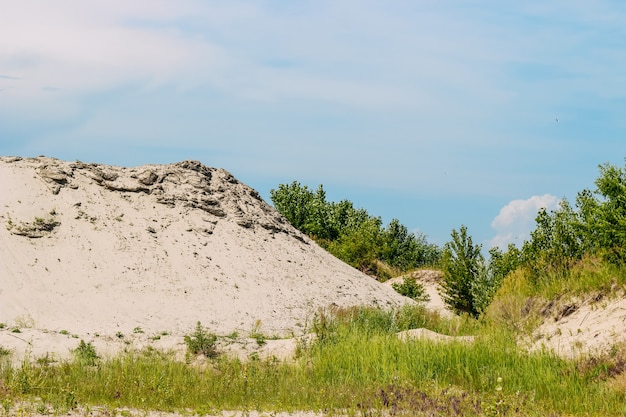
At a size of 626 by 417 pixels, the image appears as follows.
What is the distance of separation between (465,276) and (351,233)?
1641cm

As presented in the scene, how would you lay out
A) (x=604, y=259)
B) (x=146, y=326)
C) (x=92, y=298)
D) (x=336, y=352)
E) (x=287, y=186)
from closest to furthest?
(x=336, y=352)
(x=604, y=259)
(x=146, y=326)
(x=92, y=298)
(x=287, y=186)

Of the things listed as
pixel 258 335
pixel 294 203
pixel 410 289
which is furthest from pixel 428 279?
pixel 258 335

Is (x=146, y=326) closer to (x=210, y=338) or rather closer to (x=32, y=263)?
(x=210, y=338)

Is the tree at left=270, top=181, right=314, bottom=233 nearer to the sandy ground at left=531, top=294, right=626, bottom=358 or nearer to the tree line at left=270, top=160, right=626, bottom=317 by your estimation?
the tree line at left=270, top=160, right=626, bottom=317

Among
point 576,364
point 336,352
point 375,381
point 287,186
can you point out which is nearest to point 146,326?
point 336,352

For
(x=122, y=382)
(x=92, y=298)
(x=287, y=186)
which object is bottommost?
(x=122, y=382)

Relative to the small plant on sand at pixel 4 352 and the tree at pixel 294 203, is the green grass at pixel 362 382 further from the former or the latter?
the tree at pixel 294 203

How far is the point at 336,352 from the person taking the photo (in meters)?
14.4

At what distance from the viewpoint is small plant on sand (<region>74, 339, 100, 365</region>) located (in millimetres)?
15125

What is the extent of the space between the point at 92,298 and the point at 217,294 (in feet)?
13.8

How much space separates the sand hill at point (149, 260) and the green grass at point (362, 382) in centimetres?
540

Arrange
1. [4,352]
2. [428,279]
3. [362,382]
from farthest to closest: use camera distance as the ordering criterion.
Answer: [428,279] < [4,352] < [362,382]

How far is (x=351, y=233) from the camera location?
40.2 meters

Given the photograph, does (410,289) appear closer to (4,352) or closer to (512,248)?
(512,248)
